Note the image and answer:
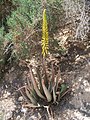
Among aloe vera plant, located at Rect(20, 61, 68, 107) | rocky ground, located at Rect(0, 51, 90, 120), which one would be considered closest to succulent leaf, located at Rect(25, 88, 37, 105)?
aloe vera plant, located at Rect(20, 61, 68, 107)

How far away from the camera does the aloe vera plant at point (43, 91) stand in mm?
3131

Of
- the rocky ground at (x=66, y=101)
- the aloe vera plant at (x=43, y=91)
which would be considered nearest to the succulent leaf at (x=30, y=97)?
the aloe vera plant at (x=43, y=91)

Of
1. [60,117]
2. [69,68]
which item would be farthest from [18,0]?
[60,117]

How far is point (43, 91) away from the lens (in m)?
3.21

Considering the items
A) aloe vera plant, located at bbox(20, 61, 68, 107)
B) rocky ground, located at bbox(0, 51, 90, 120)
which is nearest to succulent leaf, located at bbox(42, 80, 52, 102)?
aloe vera plant, located at bbox(20, 61, 68, 107)

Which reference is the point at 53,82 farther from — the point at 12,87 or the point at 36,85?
the point at 12,87

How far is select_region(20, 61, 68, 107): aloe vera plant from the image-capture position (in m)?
3.13

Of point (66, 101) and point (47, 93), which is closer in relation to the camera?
point (47, 93)

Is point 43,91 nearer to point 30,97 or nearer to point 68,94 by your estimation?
point 30,97

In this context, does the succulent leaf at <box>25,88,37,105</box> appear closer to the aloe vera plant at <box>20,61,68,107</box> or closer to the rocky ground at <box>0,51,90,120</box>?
the aloe vera plant at <box>20,61,68,107</box>

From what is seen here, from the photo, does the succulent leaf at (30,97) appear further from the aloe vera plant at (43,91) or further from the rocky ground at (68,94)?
the rocky ground at (68,94)

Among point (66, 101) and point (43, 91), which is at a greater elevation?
point (43, 91)

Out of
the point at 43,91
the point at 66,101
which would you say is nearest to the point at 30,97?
the point at 43,91

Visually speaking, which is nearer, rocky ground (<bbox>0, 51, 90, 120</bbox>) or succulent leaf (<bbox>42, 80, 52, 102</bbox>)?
succulent leaf (<bbox>42, 80, 52, 102</bbox>)
